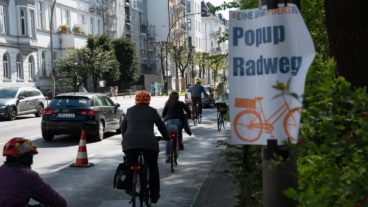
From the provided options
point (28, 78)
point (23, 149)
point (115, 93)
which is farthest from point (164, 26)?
point (23, 149)

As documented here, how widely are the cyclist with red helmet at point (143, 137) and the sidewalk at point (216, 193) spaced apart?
2.96 feet

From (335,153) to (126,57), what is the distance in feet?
188

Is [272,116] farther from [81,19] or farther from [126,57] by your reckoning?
[126,57]

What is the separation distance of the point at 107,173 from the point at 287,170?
309 inches

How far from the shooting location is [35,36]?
4506 cm

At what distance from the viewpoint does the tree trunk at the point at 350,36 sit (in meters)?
5.84

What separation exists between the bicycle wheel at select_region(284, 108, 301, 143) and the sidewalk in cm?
371

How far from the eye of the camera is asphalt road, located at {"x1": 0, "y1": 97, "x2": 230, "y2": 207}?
8.43 metres

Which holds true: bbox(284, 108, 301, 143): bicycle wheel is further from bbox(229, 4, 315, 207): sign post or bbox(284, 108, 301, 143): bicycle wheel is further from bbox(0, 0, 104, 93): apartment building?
bbox(0, 0, 104, 93): apartment building

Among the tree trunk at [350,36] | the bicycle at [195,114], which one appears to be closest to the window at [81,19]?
the bicycle at [195,114]

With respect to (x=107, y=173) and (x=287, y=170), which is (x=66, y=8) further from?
(x=287, y=170)

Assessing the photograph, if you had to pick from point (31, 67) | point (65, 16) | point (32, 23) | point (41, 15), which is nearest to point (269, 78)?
point (32, 23)

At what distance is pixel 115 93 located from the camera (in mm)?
54625

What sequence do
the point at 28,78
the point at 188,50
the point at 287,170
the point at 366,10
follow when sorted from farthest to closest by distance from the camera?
the point at 188,50 → the point at 28,78 → the point at 366,10 → the point at 287,170
